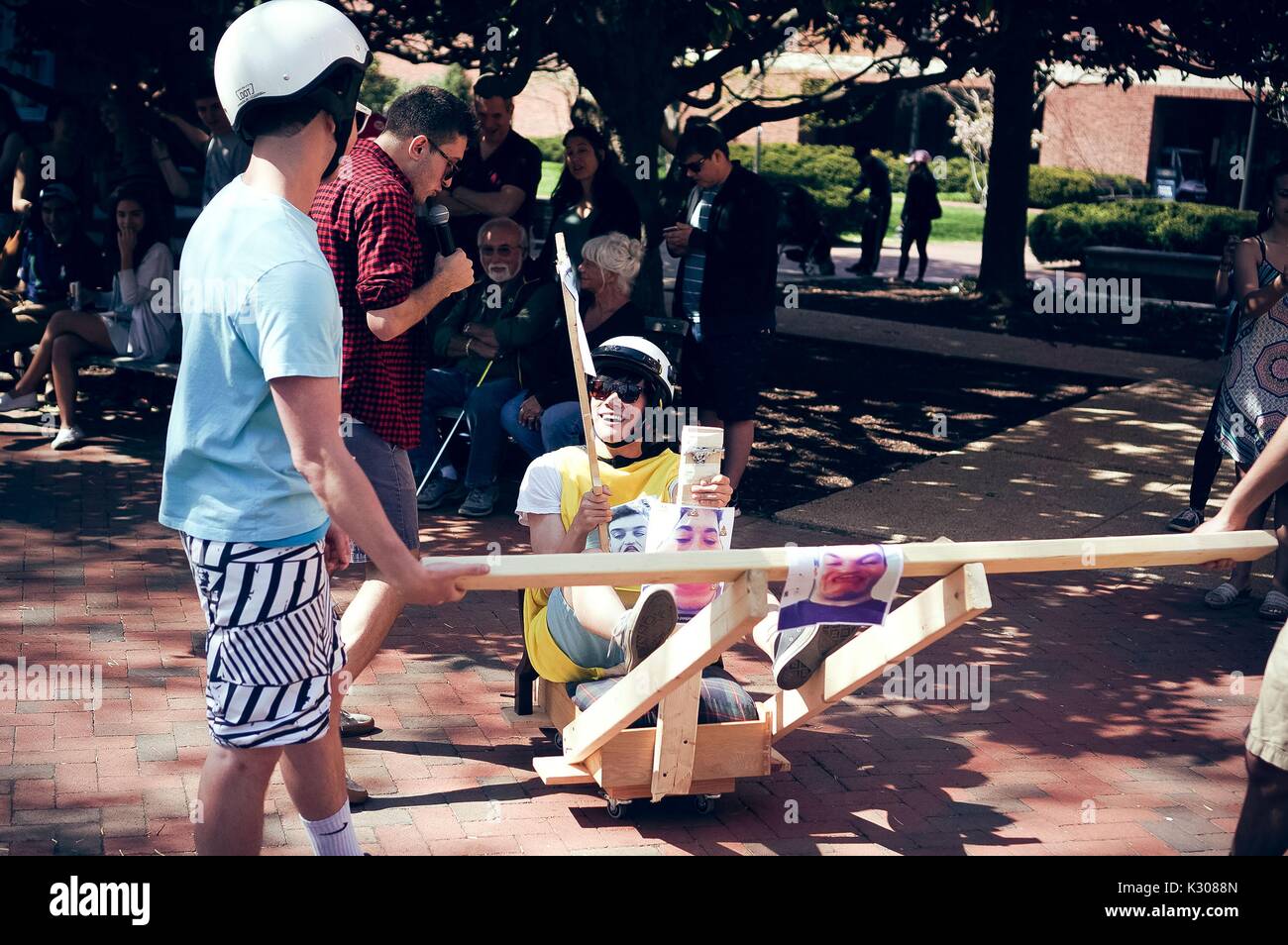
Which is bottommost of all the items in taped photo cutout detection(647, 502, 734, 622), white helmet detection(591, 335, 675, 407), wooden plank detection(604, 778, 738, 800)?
wooden plank detection(604, 778, 738, 800)

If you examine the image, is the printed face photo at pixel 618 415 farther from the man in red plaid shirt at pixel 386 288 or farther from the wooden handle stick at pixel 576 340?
the man in red plaid shirt at pixel 386 288

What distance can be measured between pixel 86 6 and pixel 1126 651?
798 centimetres

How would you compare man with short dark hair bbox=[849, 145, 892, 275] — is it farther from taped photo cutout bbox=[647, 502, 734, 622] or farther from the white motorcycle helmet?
the white motorcycle helmet

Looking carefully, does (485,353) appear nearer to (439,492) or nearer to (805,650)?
(439,492)

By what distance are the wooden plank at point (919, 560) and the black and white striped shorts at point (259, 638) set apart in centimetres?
32

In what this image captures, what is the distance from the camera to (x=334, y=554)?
11.3 ft

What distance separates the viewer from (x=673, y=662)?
3.72m

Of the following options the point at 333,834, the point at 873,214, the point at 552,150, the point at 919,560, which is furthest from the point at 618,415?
the point at 552,150

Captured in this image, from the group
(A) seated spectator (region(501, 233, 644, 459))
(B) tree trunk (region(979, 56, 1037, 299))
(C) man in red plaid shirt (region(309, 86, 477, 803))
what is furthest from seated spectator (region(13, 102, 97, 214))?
(B) tree trunk (region(979, 56, 1037, 299))

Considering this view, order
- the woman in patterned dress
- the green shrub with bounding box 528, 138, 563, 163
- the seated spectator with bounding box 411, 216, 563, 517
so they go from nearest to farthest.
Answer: the woman in patterned dress, the seated spectator with bounding box 411, 216, 563, 517, the green shrub with bounding box 528, 138, 563, 163

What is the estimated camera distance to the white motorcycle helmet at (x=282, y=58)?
296cm

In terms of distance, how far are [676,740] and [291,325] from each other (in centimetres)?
181

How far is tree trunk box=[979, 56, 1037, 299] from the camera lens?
1511 centimetres

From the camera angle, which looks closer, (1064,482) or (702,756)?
(702,756)
